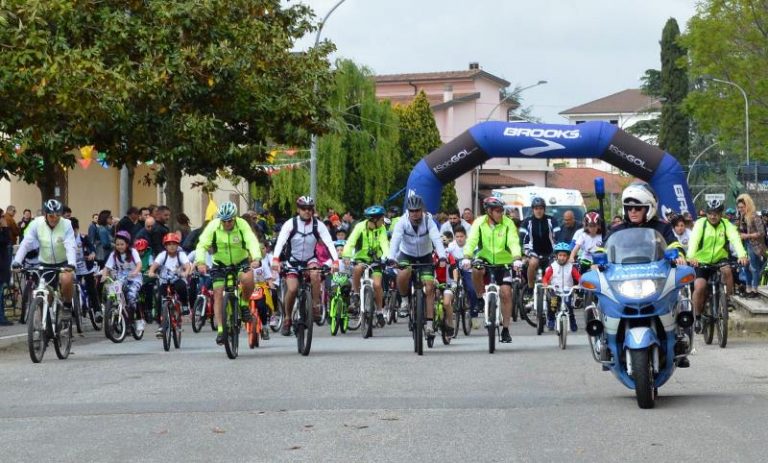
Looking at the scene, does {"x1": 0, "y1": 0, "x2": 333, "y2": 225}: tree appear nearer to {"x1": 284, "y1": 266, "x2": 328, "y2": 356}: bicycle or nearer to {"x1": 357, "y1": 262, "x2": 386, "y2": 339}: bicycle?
{"x1": 357, "y1": 262, "x2": 386, "y2": 339}: bicycle

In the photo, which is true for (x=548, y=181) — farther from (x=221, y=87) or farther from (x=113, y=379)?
(x=113, y=379)

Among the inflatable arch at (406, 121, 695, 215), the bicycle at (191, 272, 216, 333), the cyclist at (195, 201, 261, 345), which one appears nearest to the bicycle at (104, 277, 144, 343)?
the bicycle at (191, 272, 216, 333)

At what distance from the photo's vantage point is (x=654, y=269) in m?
11.5

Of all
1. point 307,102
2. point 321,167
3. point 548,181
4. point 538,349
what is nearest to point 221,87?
point 307,102

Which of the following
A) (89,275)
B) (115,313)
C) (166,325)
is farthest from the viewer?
(89,275)

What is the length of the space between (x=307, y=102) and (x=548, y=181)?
292 ft

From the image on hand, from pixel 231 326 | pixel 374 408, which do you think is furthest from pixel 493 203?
pixel 374 408

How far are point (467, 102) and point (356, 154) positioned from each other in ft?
126

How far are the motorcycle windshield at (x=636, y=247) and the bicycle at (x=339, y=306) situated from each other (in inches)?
386

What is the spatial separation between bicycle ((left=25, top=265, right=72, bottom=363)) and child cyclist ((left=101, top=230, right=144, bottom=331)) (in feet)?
9.16

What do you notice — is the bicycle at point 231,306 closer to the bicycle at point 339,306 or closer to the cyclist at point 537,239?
the bicycle at point 339,306

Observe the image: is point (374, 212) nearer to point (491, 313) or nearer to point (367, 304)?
point (367, 304)

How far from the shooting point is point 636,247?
11.7 m

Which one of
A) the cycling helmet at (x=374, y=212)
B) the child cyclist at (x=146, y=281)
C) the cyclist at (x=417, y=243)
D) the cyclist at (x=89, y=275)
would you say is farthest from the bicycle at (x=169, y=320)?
the cyclist at (x=89, y=275)
